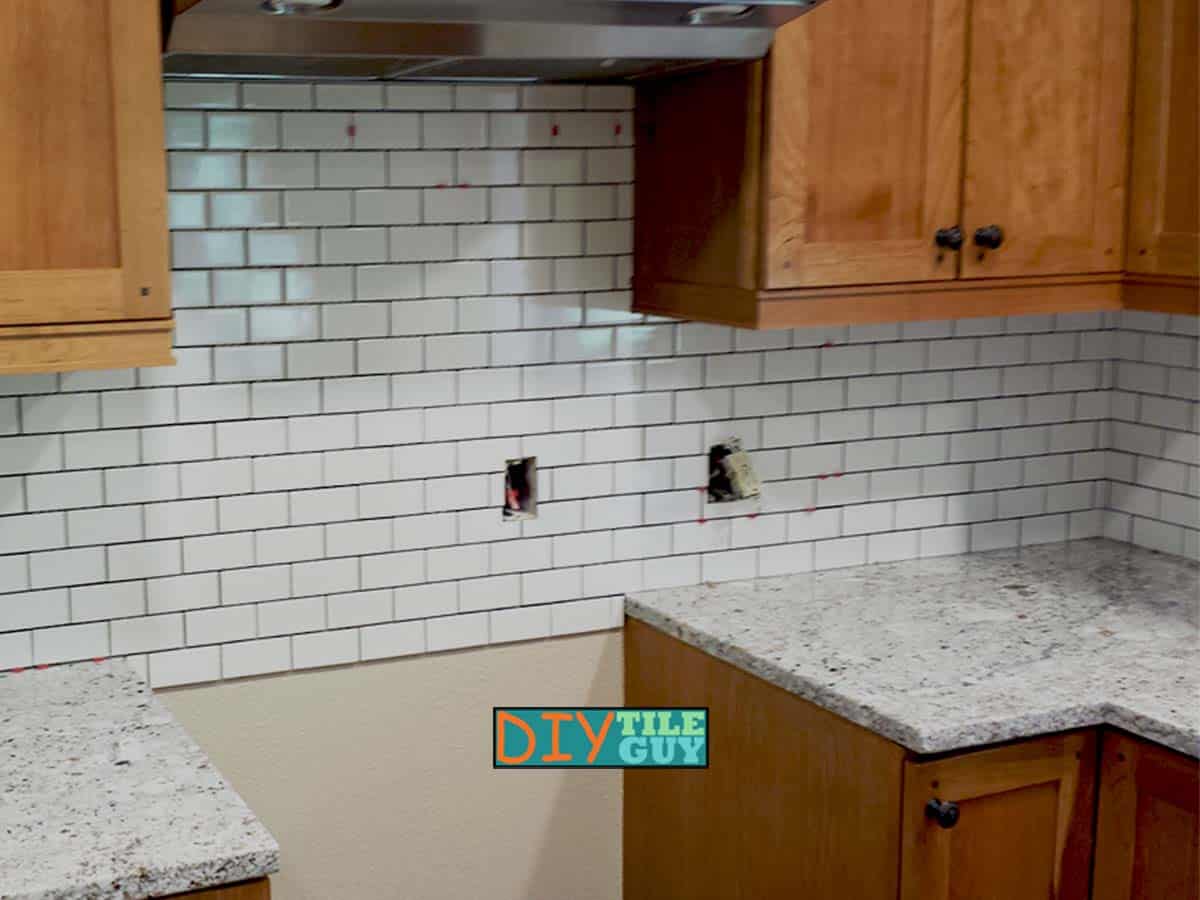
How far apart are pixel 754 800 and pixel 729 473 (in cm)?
58

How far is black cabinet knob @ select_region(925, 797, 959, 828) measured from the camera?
79.9 inches

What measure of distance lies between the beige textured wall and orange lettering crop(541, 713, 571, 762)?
0.10 feet

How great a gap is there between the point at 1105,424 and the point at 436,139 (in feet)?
4.80

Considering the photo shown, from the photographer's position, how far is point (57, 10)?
1721 mm

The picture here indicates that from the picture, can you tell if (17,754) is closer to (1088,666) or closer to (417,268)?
(417,268)

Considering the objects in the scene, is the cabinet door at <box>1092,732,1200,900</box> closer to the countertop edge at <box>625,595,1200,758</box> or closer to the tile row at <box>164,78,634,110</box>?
the countertop edge at <box>625,595,1200,758</box>

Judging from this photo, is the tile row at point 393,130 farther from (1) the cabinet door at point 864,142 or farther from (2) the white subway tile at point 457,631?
(2) the white subway tile at point 457,631

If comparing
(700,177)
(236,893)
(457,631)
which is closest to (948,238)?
(700,177)

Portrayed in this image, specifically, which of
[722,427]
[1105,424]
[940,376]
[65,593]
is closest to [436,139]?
[722,427]

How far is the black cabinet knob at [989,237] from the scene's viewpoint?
2.33 meters

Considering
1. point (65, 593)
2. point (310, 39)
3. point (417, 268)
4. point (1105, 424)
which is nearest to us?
point (310, 39)

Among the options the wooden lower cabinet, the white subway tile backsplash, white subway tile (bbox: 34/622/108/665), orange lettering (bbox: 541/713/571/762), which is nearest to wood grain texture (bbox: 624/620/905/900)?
the wooden lower cabinet

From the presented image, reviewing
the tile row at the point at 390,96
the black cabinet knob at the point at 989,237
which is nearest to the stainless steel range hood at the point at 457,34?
the tile row at the point at 390,96

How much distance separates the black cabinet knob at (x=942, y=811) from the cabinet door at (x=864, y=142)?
0.74m
